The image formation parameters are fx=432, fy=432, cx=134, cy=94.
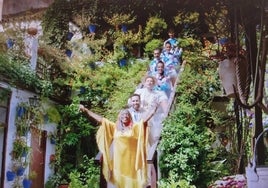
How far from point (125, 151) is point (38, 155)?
748 mm

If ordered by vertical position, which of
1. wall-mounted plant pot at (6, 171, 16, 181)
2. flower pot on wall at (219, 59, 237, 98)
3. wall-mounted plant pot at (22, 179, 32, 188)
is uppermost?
flower pot on wall at (219, 59, 237, 98)

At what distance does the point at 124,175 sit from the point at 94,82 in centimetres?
82

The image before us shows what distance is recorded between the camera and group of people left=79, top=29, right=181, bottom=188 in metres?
3.34

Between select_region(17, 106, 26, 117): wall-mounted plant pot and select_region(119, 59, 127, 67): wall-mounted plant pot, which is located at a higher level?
select_region(119, 59, 127, 67): wall-mounted plant pot

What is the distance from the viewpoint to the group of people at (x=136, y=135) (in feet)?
11.0

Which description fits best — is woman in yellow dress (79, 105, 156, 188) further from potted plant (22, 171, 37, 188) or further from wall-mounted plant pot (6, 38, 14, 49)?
wall-mounted plant pot (6, 38, 14, 49)

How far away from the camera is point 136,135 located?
3.39m

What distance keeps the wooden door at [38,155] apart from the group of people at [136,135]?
0.47 meters

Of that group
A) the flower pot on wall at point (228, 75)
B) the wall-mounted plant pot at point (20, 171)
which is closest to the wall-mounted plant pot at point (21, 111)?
the wall-mounted plant pot at point (20, 171)

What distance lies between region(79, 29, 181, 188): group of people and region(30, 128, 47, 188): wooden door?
0.47 metres

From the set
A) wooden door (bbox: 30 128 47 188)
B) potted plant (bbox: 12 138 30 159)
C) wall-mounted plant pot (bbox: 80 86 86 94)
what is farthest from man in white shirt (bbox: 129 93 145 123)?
potted plant (bbox: 12 138 30 159)

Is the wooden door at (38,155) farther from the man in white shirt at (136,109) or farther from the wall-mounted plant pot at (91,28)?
the wall-mounted plant pot at (91,28)

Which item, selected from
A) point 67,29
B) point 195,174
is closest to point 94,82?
point 67,29

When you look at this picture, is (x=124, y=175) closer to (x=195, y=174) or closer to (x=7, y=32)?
(x=195, y=174)
